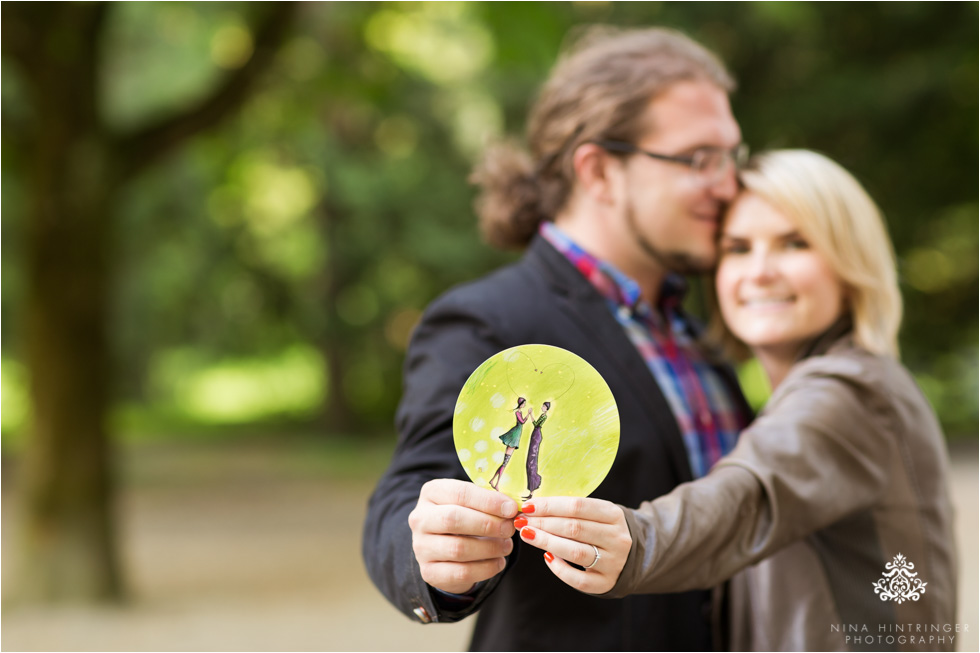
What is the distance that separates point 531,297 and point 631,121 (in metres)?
0.61

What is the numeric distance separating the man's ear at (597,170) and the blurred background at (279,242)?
3.89ft

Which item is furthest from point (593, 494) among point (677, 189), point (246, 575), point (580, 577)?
point (246, 575)

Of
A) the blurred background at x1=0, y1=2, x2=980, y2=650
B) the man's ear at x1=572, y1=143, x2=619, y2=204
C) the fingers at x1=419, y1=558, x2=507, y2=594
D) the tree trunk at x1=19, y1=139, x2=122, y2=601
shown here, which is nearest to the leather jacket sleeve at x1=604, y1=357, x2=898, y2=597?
the fingers at x1=419, y1=558, x2=507, y2=594

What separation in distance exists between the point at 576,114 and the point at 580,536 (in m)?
1.50

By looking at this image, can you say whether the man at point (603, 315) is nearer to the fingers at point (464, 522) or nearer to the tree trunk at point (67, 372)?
the fingers at point (464, 522)

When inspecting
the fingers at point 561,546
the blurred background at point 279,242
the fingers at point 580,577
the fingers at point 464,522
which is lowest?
the fingers at point 580,577

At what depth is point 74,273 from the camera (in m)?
6.27

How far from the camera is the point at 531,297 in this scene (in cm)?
219

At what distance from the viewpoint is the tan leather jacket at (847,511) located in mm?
1843

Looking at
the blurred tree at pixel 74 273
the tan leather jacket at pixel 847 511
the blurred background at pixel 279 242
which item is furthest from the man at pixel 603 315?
the blurred tree at pixel 74 273

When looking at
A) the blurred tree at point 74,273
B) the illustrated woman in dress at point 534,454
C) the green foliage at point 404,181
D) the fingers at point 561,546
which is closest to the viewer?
the fingers at point 561,546

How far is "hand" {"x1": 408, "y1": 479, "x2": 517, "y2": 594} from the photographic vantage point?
1.42m

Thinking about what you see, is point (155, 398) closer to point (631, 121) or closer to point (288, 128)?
point (288, 128)

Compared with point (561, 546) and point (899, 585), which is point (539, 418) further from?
point (899, 585)
